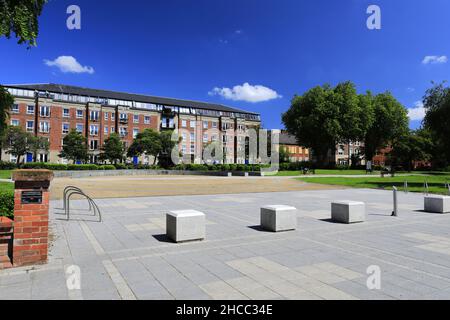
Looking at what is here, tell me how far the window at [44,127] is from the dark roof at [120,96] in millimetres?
6559

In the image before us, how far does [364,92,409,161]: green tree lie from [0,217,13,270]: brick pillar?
219 feet

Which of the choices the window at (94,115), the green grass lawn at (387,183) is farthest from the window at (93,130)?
the green grass lawn at (387,183)

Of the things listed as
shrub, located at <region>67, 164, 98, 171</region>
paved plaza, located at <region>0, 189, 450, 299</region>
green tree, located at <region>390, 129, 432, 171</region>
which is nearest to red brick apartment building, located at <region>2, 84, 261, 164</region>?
shrub, located at <region>67, 164, 98, 171</region>

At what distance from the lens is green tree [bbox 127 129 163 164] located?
58.9m

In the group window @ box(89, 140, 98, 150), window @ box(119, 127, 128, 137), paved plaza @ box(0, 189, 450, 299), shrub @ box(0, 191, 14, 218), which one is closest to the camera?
paved plaza @ box(0, 189, 450, 299)

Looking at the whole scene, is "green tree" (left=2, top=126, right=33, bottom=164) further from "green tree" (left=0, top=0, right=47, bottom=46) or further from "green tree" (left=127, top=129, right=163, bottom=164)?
"green tree" (left=0, top=0, right=47, bottom=46)

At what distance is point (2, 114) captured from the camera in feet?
31.9

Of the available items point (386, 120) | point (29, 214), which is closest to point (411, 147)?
point (386, 120)

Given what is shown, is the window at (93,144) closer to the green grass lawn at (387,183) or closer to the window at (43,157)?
the window at (43,157)

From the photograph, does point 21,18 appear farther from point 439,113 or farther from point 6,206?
point 439,113

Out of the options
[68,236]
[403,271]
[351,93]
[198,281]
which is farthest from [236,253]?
[351,93]

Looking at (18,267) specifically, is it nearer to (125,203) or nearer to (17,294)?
(17,294)

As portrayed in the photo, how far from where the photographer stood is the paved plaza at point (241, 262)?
442cm

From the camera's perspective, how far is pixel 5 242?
17.3ft
